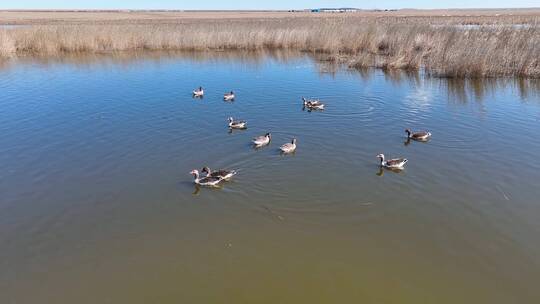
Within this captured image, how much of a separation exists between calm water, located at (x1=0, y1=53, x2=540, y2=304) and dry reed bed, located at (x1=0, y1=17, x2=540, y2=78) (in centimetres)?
610

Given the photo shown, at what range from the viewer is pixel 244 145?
14.0 m

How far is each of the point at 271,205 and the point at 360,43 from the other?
91.5 ft

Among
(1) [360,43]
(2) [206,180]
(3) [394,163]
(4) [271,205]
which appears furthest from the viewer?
(1) [360,43]

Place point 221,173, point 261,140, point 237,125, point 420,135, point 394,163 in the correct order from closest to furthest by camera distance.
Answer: point 221,173
point 394,163
point 261,140
point 420,135
point 237,125

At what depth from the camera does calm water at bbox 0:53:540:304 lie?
280 inches

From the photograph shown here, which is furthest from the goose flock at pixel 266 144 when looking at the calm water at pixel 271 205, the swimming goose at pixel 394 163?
the calm water at pixel 271 205

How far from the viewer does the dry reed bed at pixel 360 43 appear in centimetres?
2408

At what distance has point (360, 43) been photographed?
111 feet

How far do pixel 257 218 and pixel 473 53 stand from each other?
2159cm

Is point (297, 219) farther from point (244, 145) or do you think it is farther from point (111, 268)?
point (244, 145)

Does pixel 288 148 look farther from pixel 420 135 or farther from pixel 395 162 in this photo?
pixel 420 135

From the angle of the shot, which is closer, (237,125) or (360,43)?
(237,125)

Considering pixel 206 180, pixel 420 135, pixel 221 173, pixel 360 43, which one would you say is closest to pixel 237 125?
pixel 221 173

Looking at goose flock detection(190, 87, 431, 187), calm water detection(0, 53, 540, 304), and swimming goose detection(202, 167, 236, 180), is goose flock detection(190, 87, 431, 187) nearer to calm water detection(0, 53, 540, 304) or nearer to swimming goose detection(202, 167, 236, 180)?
swimming goose detection(202, 167, 236, 180)
